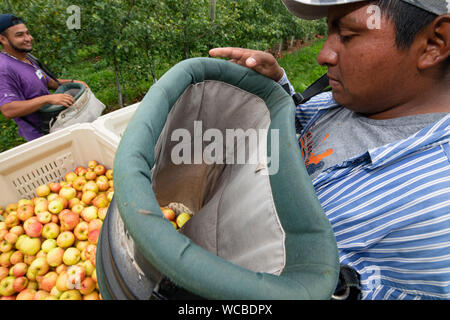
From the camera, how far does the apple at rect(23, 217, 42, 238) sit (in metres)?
1.69

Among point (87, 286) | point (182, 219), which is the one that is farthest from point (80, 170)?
point (182, 219)

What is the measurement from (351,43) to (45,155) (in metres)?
1.98

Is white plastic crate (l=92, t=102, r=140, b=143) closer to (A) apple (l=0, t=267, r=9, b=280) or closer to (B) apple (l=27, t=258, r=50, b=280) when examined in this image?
(B) apple (l=27, t=258, r=50, b=280)

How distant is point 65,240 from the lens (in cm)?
170

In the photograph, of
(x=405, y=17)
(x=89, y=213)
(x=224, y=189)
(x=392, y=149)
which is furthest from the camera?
(x=89, y=213)

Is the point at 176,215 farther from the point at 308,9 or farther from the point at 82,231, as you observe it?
the point at 308,9

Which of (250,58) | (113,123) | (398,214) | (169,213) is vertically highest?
(250,58)

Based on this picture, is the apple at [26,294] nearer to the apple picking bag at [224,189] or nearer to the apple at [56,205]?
the apple at [56,205]

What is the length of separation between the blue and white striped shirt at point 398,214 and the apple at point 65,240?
1750 mm

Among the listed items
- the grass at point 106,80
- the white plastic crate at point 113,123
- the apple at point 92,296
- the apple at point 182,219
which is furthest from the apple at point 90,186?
the grass at point 106,80

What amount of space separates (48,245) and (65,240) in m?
0.12

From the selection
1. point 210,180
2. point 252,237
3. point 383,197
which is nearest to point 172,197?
point 210,180

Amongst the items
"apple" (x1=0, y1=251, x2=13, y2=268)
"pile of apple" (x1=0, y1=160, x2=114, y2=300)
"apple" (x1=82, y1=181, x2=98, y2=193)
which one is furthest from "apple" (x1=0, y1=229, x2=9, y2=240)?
"apple" (x1=82, y1=181, x2=98, y2=193)

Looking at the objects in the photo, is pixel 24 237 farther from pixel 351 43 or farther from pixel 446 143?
pixel 446 143
